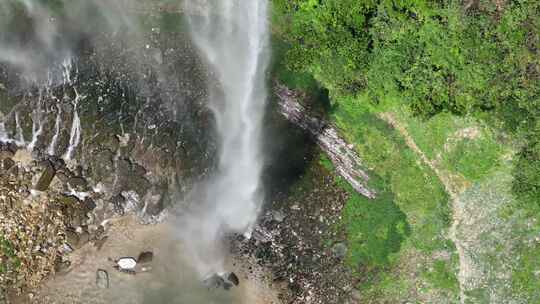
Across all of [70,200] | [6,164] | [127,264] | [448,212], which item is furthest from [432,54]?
[6,164]

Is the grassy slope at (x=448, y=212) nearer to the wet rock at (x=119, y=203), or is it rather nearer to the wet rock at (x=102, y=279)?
the wet rock at (x=119, y=203)

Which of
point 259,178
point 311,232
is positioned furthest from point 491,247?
point 259,178

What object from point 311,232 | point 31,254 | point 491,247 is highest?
point 491,247

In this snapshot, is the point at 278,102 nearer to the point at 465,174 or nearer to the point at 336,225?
the point at 336,225

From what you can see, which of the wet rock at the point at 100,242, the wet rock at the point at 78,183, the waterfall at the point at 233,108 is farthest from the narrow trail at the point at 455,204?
the wet rock at the point at 78,183

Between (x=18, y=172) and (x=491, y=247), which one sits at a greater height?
(x=491, y=247)

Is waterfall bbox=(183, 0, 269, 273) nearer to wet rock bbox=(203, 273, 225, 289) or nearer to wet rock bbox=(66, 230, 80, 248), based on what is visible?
wet rock bbox=(203, 273, 225, 289)

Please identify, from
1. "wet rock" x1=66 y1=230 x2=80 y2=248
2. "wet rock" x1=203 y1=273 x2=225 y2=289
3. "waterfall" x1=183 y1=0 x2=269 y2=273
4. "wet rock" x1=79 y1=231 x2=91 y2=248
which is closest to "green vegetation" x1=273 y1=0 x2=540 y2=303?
"waterfall" x1=183 y1=0 x2=269 y2=273

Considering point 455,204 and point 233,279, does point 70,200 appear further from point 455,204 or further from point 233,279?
point 455,204
